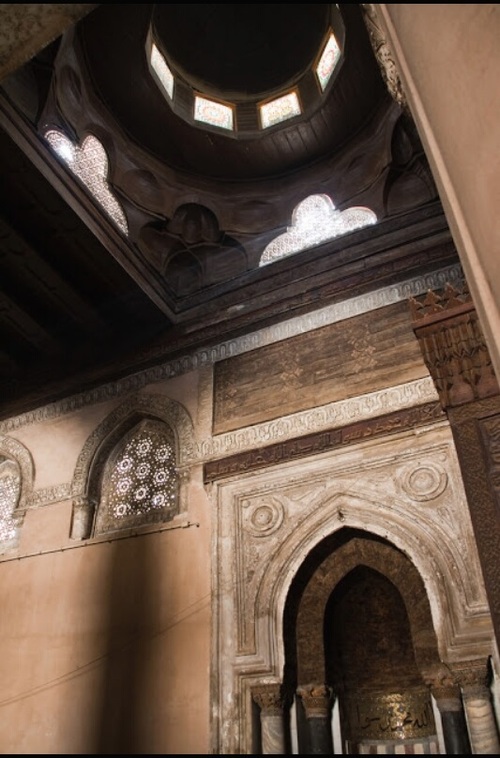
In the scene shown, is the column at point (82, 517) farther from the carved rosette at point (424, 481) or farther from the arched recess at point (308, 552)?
the carved rosette at point (424, 481)

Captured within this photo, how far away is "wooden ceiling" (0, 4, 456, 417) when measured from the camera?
6.12 meters

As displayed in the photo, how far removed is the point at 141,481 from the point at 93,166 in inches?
143

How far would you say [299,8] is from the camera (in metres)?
8.15

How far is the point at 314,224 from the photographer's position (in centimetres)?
747

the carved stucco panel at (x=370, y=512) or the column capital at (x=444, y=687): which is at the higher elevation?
the carved stucco panel at (x=370, y=512)

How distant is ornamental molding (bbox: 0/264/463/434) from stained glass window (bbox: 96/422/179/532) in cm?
60

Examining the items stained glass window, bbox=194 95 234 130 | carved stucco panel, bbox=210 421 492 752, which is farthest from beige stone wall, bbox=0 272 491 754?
stained glass window, bbox=194 95 234 130

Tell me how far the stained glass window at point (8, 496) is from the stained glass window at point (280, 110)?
17.8 ft

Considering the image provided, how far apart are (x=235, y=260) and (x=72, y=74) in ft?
9.12

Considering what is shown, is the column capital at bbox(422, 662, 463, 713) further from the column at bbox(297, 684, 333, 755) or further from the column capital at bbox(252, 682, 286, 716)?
the column capital at bbox(252, 682, 286, 716)

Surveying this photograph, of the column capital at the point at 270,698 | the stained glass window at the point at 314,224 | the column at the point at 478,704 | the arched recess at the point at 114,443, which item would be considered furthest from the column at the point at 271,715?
the stained glass window at the point at 314,224

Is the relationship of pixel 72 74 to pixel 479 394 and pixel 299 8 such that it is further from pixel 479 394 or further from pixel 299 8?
pixel 479 394

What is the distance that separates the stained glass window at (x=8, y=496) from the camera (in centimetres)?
675

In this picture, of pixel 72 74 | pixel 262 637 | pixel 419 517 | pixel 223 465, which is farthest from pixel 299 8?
pixel 262 637
